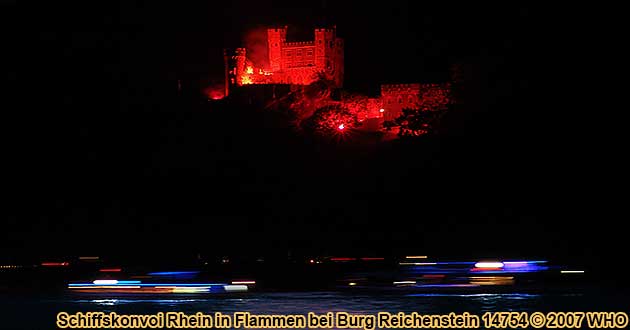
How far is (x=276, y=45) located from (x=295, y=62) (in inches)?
87.9

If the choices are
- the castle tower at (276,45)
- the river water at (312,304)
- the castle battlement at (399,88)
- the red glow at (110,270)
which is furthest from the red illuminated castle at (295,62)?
the river water at (312,304)

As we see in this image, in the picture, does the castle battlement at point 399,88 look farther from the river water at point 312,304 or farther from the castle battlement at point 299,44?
the river water at point 312,304

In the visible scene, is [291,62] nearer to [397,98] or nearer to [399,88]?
[399,88]

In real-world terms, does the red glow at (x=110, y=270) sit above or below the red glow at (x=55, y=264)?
below

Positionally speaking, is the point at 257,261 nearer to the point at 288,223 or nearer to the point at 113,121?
the point at 288,223

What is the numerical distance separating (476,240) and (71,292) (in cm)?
1571

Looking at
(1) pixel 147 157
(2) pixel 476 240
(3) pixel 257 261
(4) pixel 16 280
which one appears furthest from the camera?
(1) pixel 147 157

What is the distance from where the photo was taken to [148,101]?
60188mm

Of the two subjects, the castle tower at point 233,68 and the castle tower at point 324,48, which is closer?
the castle tower at point 324,48

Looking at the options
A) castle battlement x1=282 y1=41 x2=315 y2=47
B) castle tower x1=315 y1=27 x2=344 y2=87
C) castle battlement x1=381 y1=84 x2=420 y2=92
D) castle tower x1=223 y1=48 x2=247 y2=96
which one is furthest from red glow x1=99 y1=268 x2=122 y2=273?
castle battlement x1=282 y1=41 x2=315 y2=47

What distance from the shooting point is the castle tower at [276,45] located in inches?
2697

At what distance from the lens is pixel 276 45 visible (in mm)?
68812

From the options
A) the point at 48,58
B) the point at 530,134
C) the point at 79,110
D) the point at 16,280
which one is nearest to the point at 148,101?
the point at 79,110

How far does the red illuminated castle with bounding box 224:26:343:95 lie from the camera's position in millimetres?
66625
